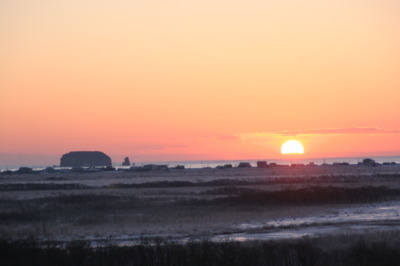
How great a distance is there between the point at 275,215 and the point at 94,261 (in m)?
22.5

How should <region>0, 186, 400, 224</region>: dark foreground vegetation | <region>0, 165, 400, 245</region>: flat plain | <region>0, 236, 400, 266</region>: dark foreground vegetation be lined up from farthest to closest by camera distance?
<region>0, 186, 400, 224</region>: dark foreground vegetation, <region>0, 165, 400, 245</region>: flat plain, <region>0, 236, 400, 266</region>: dark foreground vegetation

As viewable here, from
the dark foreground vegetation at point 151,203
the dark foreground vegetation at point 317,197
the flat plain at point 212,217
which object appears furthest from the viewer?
the dark foreground vegetation at point 317,197

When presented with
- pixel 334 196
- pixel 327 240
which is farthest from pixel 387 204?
pixel 327 240

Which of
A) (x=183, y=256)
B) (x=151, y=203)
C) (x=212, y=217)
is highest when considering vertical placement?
(x=151, y=203)

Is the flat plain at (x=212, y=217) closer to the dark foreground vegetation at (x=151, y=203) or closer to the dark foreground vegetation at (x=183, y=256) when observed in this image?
the dark foreground vegetation at (x=151, y=203)

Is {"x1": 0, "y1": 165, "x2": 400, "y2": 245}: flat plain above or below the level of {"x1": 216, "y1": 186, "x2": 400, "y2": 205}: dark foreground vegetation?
below

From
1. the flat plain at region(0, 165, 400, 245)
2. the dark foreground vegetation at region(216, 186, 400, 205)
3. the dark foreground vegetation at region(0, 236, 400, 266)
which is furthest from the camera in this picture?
the dark foreground vegetation at region(216, 186, 400, 205)

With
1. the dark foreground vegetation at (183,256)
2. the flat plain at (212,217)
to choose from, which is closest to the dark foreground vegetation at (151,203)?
the flat plain at (212,217)

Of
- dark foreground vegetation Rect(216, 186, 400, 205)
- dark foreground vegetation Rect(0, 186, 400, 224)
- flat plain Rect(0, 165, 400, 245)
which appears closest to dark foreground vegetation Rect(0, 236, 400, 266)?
flat plain Rect(0, 165, 400, 245)

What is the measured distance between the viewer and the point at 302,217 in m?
36.4

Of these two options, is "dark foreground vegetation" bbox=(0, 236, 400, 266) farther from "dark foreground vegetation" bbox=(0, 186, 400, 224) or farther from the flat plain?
"dark foreground vegetation" bbox=(0, 186, 400, 224)

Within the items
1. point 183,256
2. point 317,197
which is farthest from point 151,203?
point 183,256

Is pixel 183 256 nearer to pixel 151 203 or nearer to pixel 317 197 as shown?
pixel 151 203

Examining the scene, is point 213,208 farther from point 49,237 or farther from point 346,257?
point 346,257
